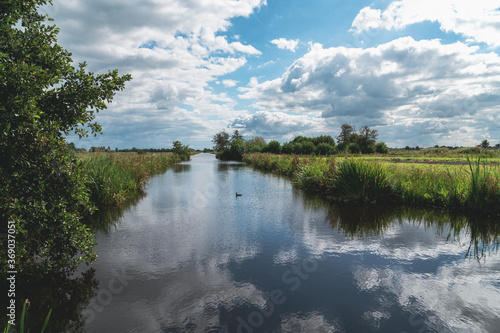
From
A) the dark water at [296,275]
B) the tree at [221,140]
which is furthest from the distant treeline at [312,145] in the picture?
the dark water at [296,275]

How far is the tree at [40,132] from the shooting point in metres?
3.86

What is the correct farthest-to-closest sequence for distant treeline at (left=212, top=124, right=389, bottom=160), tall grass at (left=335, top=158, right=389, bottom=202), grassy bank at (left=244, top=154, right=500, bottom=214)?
distant treeline at (left=212, top=124, right=389, bottom=160)
tall grass at (left=335, top=158, right=389, bottom=202)
grassy bank at (left=244, top=154, right=500, bottom=214)

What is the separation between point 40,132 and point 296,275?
5.42 metres

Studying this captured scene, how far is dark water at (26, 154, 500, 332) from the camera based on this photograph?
12.9 feet

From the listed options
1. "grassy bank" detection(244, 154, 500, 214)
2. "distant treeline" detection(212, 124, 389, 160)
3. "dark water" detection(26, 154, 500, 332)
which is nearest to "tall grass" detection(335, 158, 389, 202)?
"grassy bank" detection(244, 154, 500, 214)

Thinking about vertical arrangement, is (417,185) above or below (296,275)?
above

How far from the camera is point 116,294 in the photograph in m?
4.59

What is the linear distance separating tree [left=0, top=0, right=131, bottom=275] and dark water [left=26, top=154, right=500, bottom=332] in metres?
1.29

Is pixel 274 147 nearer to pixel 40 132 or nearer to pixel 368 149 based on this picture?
pixel 368 149

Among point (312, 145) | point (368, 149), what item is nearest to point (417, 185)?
point (312, 145)

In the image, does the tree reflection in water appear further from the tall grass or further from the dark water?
the tall grass

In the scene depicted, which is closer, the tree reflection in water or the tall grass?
the tree reflection in water

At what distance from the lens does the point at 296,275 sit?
5.37m

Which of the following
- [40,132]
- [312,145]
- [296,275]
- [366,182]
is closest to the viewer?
[40,132]
